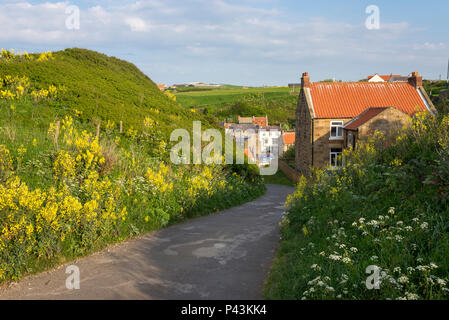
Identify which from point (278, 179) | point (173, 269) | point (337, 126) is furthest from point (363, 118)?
point (173, 269)

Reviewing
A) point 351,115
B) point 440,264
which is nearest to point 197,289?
point 440,264

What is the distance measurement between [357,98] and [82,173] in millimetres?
30843

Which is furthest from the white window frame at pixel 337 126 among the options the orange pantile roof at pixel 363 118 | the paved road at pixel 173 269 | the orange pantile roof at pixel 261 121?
the orange pantile roof at pixel 261 121

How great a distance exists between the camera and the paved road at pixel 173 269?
587cm

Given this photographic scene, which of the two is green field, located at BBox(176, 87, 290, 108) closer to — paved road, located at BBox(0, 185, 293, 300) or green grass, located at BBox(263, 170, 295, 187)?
green grass, located at BBox(263, 170, 295, 187)

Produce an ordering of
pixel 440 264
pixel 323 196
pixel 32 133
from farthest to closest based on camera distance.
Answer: pixel 32 133
pixel 323 196
pixel 440 264

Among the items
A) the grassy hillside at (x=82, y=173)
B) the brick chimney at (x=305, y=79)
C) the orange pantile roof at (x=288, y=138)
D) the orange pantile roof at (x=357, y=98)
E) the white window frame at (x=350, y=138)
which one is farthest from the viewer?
the orange pantile roof at (x=288, y=138)

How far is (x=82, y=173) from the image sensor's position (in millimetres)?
10008

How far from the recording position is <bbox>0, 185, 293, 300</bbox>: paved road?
5.87 m

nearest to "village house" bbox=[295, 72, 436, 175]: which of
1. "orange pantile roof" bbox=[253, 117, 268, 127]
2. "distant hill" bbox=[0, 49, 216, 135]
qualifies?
"distant hill" bbox=[0, 49, 216, 135]

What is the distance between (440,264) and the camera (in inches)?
179

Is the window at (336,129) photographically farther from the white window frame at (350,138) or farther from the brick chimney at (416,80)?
the brick chimney at (416,80)
